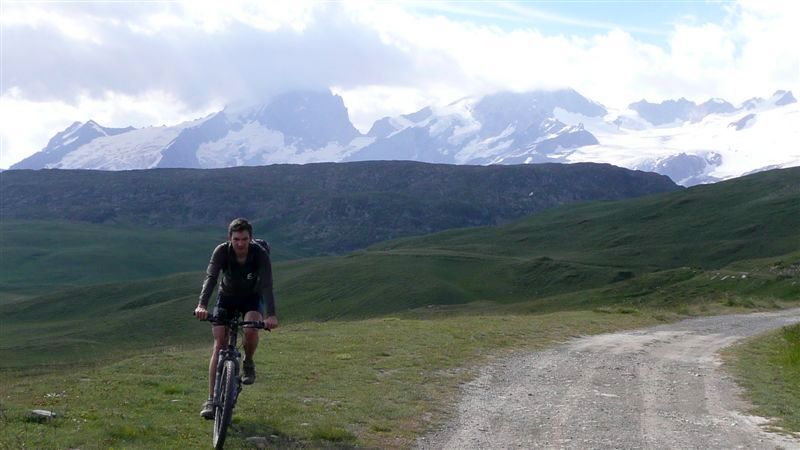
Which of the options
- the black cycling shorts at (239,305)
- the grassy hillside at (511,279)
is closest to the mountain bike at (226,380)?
the black cycling shorts at (239,305)

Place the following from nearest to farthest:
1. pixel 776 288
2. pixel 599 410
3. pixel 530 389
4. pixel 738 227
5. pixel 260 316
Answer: pixel 260 316 → pixel 599 410 → pixel 530 389 → pixel 776 288 → pixel 738 227

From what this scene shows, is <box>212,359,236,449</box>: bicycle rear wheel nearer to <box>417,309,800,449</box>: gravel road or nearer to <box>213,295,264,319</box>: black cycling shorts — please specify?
<box>213,295,264,319</box>: black cycling shorts

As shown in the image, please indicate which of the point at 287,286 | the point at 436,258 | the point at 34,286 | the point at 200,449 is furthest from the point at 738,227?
the point at 200,449

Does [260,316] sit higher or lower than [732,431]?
higher

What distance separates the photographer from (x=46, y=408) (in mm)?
16312

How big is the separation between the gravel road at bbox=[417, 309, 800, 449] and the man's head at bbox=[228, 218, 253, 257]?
4.44 m

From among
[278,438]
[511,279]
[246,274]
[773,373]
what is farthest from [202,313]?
[511,279]

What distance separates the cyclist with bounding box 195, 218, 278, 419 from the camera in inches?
569

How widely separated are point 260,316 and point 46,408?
493 centimetres

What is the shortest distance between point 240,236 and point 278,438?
340 centimetres

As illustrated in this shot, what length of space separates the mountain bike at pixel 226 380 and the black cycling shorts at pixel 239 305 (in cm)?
13

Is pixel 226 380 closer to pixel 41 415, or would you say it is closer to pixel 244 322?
pixel 244 322

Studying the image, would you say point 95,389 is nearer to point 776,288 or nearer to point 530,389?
point 530,389

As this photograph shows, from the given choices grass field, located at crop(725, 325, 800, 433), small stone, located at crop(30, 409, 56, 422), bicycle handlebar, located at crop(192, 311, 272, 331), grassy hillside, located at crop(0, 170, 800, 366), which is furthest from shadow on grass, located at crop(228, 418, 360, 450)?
grassy hillside, located at crop(0, 170, 800, 366)
